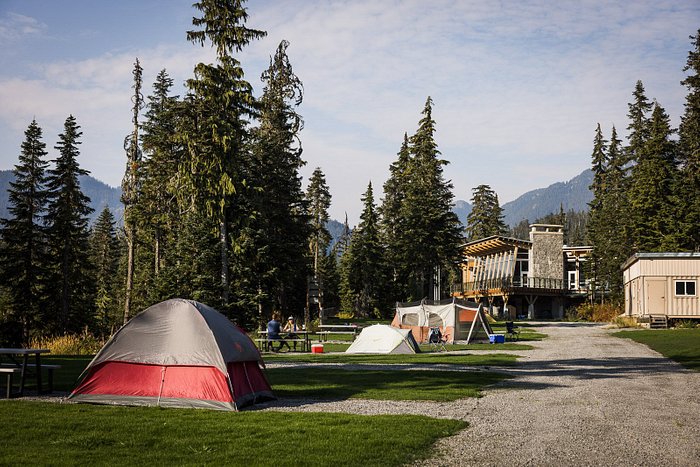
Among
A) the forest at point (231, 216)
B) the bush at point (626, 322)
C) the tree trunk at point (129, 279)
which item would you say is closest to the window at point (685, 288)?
the bush at point (626, 322)

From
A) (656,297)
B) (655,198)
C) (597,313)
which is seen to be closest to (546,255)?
(597,313)

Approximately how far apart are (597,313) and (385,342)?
3308 cm

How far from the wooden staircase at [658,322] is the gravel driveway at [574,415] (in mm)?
21090

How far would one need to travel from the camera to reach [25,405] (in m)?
11.7

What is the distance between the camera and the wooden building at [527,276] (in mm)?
61656

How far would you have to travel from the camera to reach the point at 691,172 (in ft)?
171

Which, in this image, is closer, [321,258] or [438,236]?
[438,236]

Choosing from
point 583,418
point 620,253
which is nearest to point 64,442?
point 583,418

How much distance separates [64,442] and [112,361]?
383 cm

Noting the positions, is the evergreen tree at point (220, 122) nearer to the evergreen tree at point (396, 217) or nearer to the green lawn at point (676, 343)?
the green lawn at point (676, 343)

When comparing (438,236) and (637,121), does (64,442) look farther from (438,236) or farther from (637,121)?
(637,121)

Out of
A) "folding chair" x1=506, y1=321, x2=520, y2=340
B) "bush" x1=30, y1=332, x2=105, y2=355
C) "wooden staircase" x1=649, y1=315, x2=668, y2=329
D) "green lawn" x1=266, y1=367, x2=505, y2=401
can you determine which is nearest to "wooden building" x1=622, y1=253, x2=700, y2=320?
"wooden staircase" x1=649, y1=315, x2=668, y2=329

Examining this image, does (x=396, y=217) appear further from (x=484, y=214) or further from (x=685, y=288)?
(x=685, y=288)

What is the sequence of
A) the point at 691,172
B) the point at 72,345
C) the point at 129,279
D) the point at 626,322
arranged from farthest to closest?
the point at 691,172 → the point at 626,322 → the point at 129,279 → the point at 72,345
